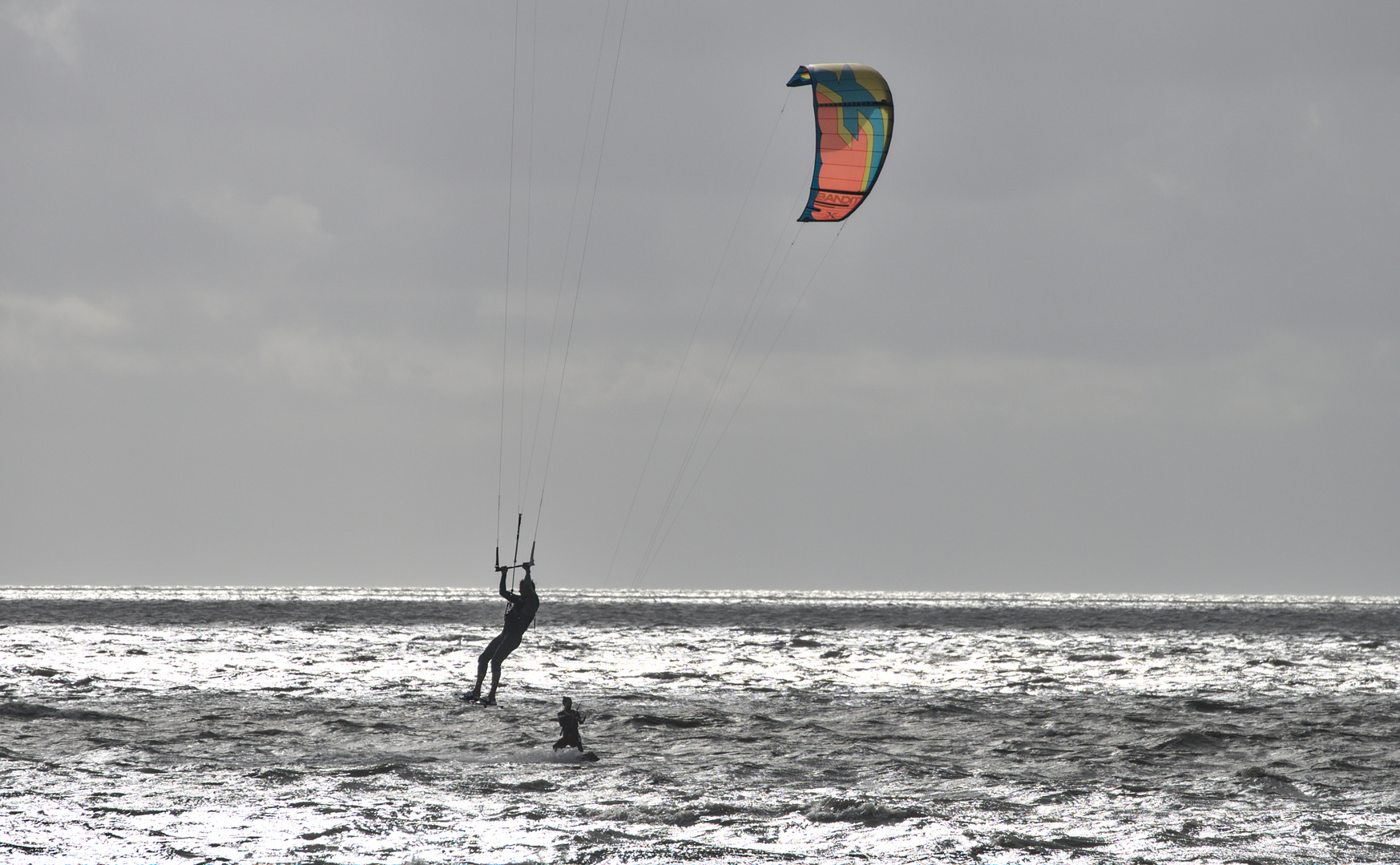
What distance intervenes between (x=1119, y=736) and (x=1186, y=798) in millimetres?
3687

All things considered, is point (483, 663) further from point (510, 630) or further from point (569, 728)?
point (569, 728)

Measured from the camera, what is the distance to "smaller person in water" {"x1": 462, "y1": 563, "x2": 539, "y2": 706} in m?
16.0

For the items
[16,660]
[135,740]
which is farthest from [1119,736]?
[16,660]

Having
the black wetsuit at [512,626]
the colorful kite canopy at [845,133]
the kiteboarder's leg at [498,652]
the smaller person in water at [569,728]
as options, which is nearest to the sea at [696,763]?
the smaller person in water at [569,728]

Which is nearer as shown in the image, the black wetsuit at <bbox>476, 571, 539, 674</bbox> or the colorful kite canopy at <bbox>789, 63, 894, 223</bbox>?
the black wetsuit at <bbox>476, 571, 539, 674</bbox>

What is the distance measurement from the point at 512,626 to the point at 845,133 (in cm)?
1060

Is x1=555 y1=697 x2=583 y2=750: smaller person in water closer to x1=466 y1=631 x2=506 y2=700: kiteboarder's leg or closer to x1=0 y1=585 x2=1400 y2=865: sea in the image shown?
x1=0 y1=585 x2=1400 y2=865: sea

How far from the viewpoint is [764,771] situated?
11.9 metres

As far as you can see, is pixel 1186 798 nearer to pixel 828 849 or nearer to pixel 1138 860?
pixel 1138 860

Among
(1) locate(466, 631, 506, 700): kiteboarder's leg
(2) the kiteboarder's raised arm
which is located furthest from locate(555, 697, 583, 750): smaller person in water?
(1) locate(466, 631, 506, 700): kiteboarder's leg

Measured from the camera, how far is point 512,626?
16.2m

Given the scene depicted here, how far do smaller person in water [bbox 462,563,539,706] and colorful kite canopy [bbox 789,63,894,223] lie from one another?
8.81 meters

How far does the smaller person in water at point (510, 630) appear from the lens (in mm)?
15953

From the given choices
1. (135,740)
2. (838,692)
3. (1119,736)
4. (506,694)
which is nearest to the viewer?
(135,740)
